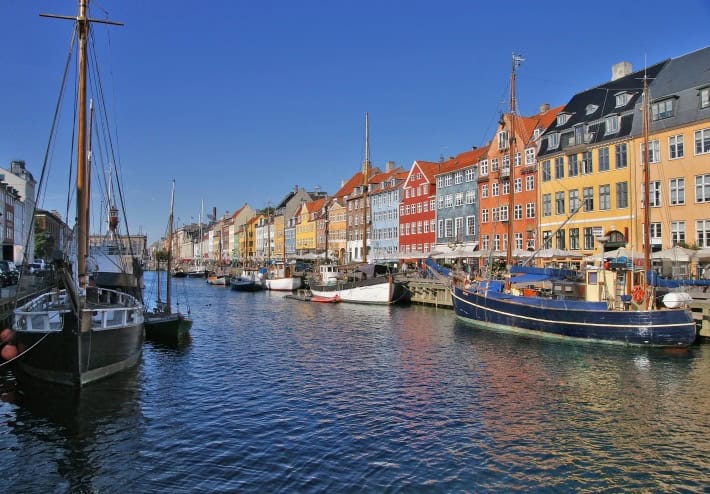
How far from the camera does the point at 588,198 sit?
2035 inches

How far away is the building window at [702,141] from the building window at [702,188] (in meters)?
1.90

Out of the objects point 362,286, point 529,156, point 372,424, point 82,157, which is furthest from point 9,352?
point 529,156

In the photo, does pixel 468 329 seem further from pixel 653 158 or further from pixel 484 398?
pixel 653 158

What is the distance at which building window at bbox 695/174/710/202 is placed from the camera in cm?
4153

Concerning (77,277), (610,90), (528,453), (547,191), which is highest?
(610,90)

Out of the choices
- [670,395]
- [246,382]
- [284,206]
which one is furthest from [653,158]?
[284,206]

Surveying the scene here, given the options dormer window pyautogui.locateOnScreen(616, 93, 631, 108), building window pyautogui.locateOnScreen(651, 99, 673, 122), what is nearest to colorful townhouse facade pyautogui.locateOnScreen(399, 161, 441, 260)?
dormer window pyautogui.locateOnScreen(616, 93, 631, 108)

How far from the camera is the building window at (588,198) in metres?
51.4

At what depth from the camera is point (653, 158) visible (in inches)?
1781

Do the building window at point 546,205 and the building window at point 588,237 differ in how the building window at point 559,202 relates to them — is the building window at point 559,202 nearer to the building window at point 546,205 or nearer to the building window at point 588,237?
the building window at point 546,205

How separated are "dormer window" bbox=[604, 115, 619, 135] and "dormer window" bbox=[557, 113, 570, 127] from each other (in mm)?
5491

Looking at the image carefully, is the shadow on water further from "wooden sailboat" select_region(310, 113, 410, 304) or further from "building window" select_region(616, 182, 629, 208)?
"building window" select_region(616, 182, 629, 208)

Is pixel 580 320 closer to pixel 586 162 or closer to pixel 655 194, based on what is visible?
pixel 655 194

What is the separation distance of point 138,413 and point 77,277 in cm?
642
